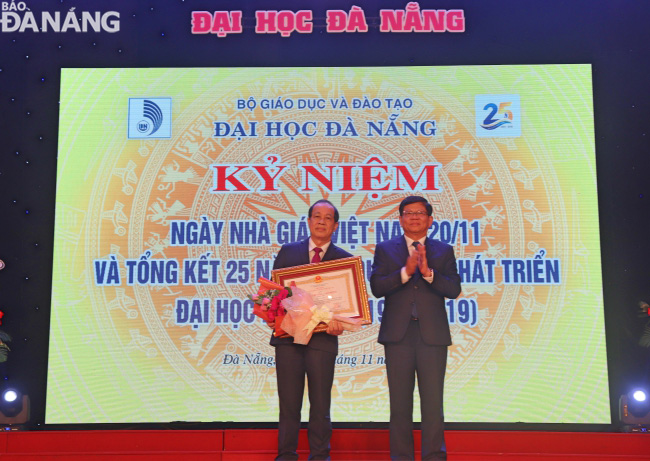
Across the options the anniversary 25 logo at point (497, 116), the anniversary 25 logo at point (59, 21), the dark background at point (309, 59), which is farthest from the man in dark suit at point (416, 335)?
the anniversary 25 logo at point (59, 21)

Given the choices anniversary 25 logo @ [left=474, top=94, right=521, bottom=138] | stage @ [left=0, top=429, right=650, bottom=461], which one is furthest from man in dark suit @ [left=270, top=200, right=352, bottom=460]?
anniversary 25 logo @ [left=474, top=94, right=521, bottom=138]

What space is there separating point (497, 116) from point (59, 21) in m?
2.89

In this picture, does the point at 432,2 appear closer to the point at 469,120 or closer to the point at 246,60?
the point at 469,120

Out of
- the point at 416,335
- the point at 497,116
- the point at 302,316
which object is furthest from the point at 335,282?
the point at 497,116

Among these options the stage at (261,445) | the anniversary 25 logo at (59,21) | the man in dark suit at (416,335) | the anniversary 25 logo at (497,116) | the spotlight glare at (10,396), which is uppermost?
the anniversary 25 logo at (59,21)

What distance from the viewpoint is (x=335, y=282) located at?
331 cm

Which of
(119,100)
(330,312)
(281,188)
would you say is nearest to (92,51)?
(119,100)

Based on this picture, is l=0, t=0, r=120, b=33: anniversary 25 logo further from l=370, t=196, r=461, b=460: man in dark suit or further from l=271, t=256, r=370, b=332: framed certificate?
l=370, t=196, r=461, b=460: man in dark suit

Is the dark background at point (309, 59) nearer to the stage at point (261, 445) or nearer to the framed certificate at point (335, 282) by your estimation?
the stage at point (261, 445)

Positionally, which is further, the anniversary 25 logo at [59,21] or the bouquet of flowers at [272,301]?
the anniversary 25 logo at [59,21]

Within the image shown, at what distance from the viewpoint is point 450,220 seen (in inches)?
168

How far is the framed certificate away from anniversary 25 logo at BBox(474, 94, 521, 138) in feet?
5.05

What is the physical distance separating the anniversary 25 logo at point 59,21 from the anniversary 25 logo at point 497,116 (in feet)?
7.89

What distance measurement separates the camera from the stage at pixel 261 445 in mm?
3903
